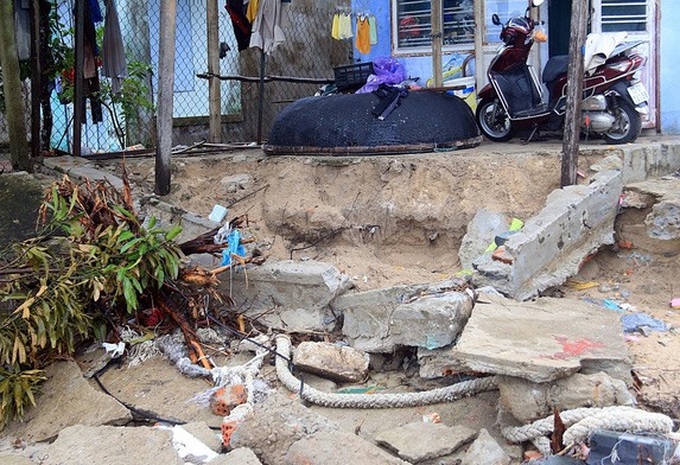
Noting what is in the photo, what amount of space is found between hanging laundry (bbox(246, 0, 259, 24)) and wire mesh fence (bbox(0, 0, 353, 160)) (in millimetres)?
361

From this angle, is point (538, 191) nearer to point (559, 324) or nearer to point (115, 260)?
point (559, 324)

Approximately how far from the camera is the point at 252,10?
8.48 meters

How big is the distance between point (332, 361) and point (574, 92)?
2890mm

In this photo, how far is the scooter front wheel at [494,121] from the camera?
7707mm

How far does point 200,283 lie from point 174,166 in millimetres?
2232

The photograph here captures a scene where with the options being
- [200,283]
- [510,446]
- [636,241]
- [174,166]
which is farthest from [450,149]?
[510,446]

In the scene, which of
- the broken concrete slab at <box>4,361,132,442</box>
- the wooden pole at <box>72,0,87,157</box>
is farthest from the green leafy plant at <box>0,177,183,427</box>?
the wooden pole at <box>72,0,87,157</box>

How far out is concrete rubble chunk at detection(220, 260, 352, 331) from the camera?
484 centimetres

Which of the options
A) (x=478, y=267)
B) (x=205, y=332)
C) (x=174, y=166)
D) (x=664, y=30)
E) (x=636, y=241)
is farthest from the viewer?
(x=664, y=30)

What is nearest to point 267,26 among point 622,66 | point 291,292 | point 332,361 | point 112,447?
point 622,66

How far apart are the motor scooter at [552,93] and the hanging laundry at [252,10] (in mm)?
2671

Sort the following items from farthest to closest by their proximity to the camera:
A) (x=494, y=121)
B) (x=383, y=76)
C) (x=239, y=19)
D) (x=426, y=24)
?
1. (x=426, y=24)
2. (x=239, y=19)
3. (x=494, y=121)
4. (x=383, y=76)

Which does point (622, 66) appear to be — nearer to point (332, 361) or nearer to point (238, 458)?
point (332, 361)

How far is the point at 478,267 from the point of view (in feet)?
14.5
